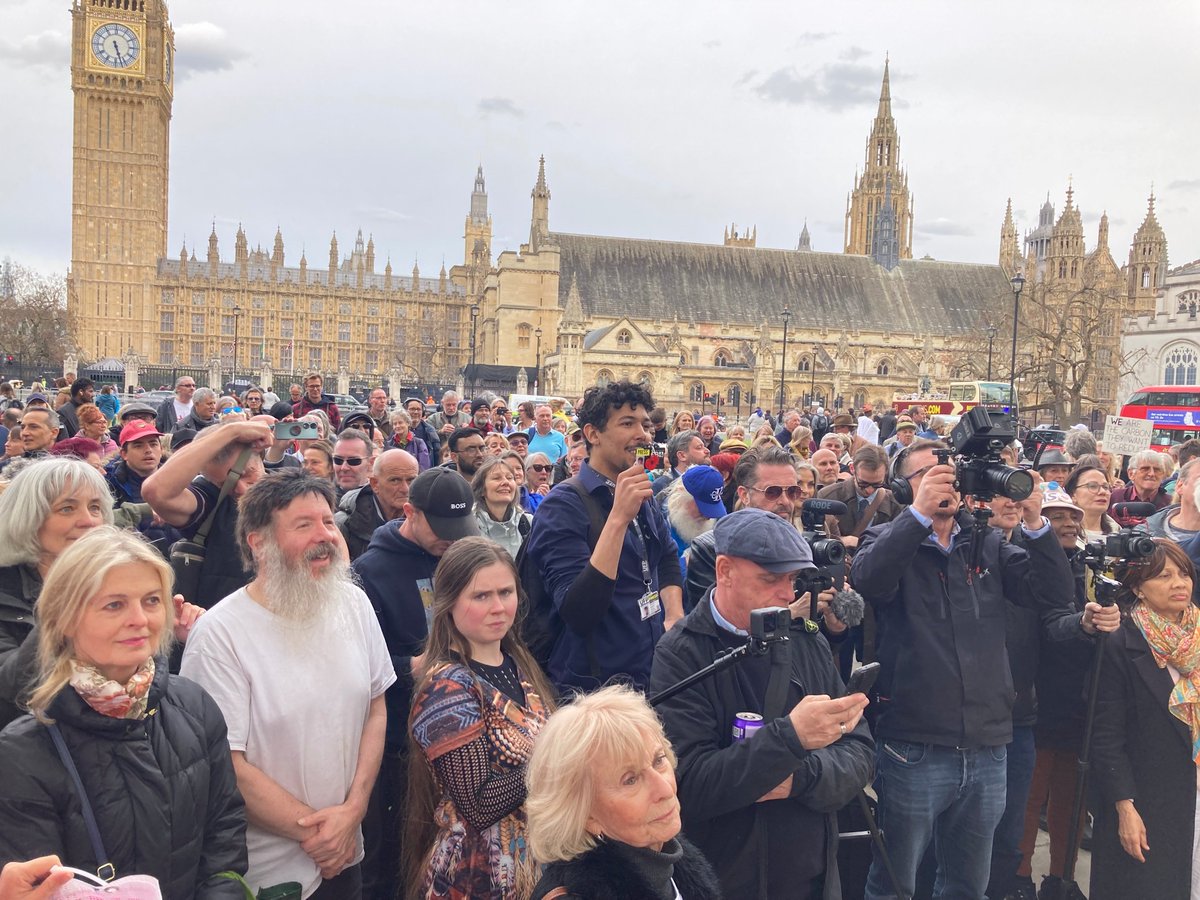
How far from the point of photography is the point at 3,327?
169ft

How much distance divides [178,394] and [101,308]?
75.8 metres

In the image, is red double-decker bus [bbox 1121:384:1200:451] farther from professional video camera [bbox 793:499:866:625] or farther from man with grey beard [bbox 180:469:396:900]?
man with grey beard [bbox 180:469:396:900]

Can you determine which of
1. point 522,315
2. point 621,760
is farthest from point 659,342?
point 621,760

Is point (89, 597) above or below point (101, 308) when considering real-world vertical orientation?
below

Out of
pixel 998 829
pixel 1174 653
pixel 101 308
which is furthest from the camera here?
pixel 101 308

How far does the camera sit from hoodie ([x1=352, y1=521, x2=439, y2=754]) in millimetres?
3764

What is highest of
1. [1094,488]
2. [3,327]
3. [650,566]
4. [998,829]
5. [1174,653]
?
[3,327]

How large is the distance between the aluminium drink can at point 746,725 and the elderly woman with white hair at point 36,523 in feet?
7.09

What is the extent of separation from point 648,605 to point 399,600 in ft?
3.60

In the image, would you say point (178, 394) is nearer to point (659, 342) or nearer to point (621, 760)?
point (621, 760)

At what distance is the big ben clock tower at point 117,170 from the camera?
74.4 meters

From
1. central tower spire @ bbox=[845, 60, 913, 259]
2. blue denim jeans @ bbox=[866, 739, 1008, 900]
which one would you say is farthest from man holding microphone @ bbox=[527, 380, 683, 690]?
central tower spire @ bbox=[845, 60, 913, 259]

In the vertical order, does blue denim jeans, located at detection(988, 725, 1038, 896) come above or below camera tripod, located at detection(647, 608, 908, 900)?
below

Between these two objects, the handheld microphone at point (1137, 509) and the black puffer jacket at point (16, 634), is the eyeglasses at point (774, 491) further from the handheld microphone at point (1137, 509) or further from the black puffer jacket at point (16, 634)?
the handheld microphone at point (1137, 509)
